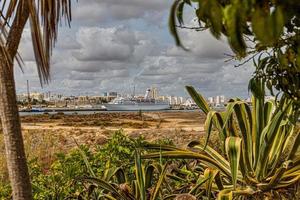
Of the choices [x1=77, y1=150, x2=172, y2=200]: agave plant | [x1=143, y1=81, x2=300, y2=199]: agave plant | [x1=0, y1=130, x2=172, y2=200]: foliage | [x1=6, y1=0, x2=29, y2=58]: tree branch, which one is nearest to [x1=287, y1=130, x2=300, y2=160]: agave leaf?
[x1=143, y1=81, x2=300, y2=199]: agave plant

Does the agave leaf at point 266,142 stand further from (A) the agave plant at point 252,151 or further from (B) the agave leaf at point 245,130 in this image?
(B) the agave leaf at point 245,130

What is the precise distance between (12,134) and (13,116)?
13cm

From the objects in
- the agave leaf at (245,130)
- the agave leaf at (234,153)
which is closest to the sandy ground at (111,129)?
the agave leaf at (245,130)

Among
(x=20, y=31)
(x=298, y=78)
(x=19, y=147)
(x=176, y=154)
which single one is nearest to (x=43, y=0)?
(x=20, y=31)

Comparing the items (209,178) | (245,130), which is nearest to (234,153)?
(209,178)

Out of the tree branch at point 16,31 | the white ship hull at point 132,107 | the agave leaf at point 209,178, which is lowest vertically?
the white ship hull at point 132,107

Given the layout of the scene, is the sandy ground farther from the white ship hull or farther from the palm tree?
the white ship hull

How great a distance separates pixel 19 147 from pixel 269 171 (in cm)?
194

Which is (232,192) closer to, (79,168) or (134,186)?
(134,186)

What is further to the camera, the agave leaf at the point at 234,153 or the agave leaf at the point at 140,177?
the agave leaf at the point at 140,177

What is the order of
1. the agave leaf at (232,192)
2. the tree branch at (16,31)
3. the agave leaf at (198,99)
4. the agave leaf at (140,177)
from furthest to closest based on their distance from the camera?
the agave leaf at (198,99), the tree branch at (16,31), the agave leaf at (140,177), the agave leaf at (232,192)

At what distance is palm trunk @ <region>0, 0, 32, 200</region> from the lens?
12.4 ft

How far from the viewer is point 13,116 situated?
3.80 meters

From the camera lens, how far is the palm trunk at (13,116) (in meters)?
3.79
